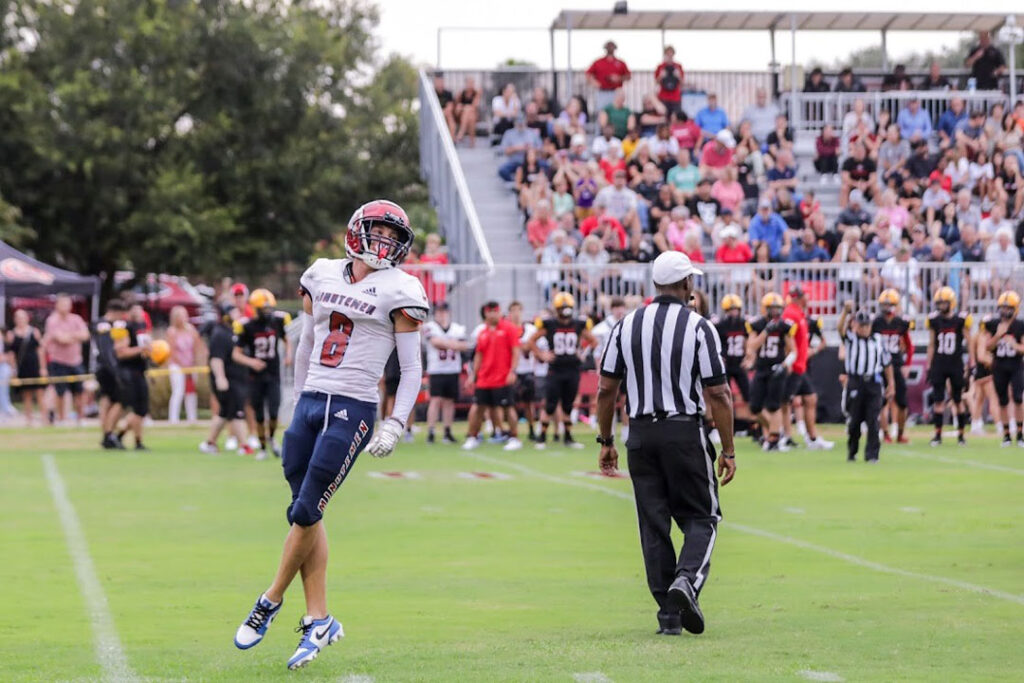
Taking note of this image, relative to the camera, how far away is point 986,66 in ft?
101

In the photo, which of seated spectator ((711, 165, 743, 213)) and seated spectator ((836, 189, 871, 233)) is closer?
seated spectator ((836, 189, 871, 233))

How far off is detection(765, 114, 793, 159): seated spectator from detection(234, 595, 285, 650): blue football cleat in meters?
21.6

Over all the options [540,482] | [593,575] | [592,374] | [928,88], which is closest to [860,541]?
[593,575]

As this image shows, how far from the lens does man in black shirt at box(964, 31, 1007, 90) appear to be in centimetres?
3075

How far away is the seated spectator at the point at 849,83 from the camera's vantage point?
29.8m

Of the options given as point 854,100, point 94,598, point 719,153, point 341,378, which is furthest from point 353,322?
point 854,100

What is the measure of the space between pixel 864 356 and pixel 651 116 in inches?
437

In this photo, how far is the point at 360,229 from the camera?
23.0 ft

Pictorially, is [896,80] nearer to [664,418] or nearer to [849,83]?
[849,83]

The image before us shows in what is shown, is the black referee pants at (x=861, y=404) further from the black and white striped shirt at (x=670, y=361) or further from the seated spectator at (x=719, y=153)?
the black and white striped shirt at (x=670, y=361)

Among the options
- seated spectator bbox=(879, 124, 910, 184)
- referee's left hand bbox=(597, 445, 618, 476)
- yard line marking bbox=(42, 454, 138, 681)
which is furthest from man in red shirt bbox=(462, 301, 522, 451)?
referee's left hand bbox=(597, 445, 618, 476)

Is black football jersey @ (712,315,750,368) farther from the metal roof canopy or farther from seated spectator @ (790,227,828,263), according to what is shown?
the metal roof canopy

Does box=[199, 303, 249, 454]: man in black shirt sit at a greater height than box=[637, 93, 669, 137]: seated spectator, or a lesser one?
lesser

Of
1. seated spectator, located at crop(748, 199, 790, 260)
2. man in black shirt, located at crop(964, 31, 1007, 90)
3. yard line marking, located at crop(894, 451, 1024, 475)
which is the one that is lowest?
yard line marking, located at crop(894, 451, 1024, 475)
